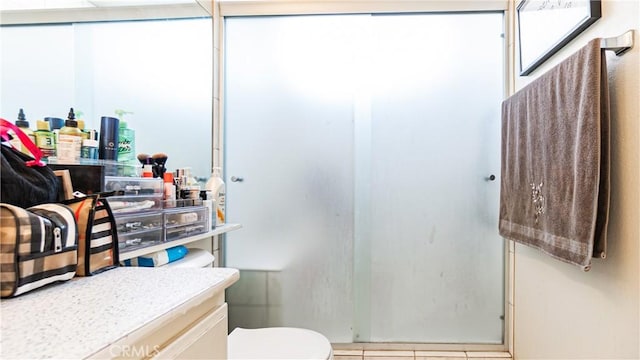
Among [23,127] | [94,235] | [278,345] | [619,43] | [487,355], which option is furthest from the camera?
[487,355]

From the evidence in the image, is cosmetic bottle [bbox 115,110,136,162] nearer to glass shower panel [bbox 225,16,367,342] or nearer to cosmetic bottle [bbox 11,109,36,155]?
cosmetic bottle [bbox 11,109,36,155]

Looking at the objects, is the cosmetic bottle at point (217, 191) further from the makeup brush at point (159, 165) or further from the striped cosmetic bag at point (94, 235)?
the striped cosmetic bag at point (94, 235)

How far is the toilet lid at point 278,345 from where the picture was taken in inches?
52.7

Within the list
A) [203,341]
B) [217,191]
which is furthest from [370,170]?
[203,341]

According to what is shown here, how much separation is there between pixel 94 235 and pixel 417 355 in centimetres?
166

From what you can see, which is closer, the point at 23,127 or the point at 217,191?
the point at 23,127

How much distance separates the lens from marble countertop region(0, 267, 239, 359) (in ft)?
1.42

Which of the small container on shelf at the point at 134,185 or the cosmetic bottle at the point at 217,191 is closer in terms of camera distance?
the small container on shelf at the point at 134,185

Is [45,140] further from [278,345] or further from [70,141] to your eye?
[278,345]

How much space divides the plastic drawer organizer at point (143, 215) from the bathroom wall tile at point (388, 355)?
1.14m

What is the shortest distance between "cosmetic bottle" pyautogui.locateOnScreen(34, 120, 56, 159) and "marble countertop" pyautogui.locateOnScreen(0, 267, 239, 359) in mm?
400

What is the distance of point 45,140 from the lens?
93 centimetres

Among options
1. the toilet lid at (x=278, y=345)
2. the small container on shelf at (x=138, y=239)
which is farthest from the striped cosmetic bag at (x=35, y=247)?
the toilet lid at (x=278, y=345)

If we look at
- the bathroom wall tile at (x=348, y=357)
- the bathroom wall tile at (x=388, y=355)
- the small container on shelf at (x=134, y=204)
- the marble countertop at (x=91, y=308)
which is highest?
the small container on shelf at (x=134, y=204)
